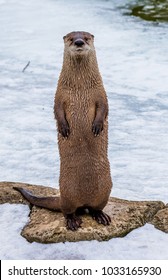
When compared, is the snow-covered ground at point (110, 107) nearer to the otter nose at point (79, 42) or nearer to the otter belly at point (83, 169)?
the otter belly at point (83, 169)

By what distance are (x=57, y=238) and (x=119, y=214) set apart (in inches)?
15.2

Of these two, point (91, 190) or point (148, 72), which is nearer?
point (91, 190)

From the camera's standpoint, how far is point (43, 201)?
3.29m

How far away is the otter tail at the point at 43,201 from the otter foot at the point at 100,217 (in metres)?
0.19

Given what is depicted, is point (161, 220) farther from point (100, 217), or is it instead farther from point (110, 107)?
point (110, 107)

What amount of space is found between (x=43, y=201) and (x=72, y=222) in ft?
0.89

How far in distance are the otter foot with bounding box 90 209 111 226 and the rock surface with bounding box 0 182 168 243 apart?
2cm

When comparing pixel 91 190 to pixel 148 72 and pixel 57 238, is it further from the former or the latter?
pixel 148 72

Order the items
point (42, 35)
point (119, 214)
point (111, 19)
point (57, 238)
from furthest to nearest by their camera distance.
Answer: point (111, 19), point (42, 35), point (119, 214), point (57, 238)

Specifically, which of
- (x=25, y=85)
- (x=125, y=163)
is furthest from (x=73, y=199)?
(x=25, y=85)

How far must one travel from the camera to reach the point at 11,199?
3520 mm

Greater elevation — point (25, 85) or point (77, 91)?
point (77, 91)

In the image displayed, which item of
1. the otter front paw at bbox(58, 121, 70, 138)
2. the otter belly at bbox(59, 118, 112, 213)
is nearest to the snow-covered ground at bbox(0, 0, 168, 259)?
the otter belly at bbox(59, 118, 112, 213)

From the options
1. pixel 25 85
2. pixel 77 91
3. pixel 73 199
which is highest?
pixel 77 91
